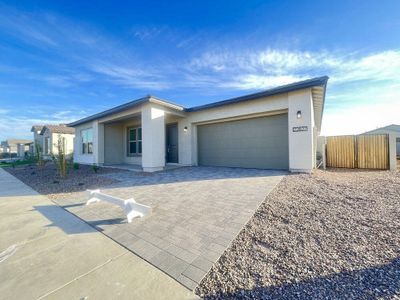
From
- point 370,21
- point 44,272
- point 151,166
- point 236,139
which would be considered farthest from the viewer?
point 236,139

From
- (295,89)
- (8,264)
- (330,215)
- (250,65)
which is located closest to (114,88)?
(250,65)

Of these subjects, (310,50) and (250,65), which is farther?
(250,65)

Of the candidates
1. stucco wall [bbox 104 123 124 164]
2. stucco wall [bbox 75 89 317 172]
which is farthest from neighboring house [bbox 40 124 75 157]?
stucco wall [bbox 104 123 124 164]

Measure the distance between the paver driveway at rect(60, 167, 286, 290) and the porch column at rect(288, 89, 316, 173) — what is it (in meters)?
2.87

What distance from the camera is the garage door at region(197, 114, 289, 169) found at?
8.56 meters

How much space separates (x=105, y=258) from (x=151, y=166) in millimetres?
6935

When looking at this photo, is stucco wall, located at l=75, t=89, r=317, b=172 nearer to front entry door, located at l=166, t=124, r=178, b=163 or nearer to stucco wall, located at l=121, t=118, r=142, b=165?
stucco wall, located at l=121, t=118, r=142, b=165

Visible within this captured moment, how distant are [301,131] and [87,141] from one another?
1456cm

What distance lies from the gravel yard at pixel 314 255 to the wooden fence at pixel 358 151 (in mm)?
6507

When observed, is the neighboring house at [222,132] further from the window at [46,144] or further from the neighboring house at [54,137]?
the window at [46,144]

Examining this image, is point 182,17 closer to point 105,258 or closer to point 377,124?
point 105,258

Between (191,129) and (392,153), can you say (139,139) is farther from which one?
(392,153)

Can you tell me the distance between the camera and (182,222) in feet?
10.6

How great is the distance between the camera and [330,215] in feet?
10.9
